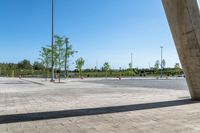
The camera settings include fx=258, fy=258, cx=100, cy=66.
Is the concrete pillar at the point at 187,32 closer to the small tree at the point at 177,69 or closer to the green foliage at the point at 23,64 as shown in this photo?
the small tree at the point at 177,69

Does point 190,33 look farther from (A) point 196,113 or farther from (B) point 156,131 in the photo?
(B) point 156,131

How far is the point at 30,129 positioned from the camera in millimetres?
6191

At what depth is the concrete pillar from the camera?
33.8ft

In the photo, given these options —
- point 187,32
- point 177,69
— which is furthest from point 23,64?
point 187,32

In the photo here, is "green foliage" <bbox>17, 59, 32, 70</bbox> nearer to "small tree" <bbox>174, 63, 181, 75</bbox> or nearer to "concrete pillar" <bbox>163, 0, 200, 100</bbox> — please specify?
"small tree" <bbox>174, 63, 181, 75</bbox>

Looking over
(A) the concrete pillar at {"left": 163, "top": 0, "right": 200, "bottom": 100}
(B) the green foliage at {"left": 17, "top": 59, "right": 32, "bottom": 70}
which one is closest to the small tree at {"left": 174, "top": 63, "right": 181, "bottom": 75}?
(B) the green foliage at {"left": 17, "top": 59, "right": 32, "bottom": 70}

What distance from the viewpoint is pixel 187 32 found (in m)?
10.6

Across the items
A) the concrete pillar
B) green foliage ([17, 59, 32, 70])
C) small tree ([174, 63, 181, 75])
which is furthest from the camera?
green foliage ([17, 59, 32, 70])

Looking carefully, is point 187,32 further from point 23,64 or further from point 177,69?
point 23,64

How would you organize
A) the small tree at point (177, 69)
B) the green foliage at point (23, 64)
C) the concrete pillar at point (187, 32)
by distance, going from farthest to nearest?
the green foliage at point (23, 64) < the small tree at point (177, 69) < the concrete pillar at point (187, 32)

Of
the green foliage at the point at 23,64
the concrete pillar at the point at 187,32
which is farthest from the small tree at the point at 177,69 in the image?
the concrete pillar at the point at 187,32

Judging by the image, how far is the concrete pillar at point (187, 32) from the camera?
10.3 meters

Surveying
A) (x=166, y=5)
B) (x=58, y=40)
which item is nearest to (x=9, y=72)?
(x=58, y=40)

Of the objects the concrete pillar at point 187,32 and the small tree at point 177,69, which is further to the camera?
the small tree at point 177,69
